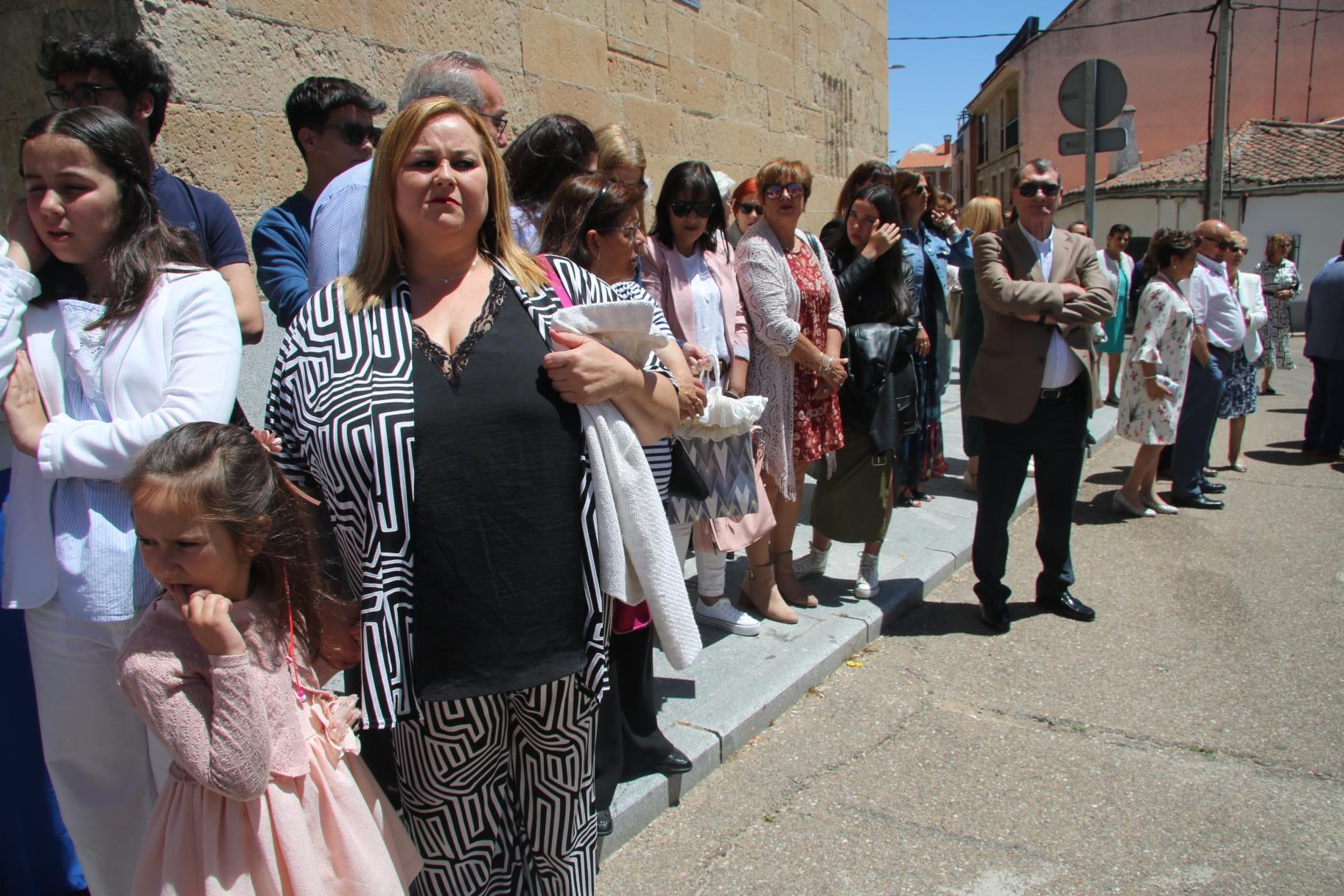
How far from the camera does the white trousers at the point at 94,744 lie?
2.01 meters

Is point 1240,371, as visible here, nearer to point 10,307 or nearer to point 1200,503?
point 1200,503

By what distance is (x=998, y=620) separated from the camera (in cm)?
452

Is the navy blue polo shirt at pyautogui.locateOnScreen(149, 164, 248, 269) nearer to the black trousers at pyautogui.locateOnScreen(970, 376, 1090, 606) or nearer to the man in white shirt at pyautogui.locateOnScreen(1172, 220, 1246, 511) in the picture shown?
the black trousers at pyautogui.locateOnScreen(970, 376, 1090, 606)

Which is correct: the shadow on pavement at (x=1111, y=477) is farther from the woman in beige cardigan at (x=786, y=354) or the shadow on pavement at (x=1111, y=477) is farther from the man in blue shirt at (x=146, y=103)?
the man in blue shirt at (x=146, y=103)

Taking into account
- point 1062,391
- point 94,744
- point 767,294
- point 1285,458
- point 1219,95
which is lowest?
point 1285,458

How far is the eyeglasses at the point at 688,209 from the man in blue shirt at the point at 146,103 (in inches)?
70.9

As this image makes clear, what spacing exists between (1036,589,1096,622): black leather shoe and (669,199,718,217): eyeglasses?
258 cm

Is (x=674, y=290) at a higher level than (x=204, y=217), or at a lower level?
lower

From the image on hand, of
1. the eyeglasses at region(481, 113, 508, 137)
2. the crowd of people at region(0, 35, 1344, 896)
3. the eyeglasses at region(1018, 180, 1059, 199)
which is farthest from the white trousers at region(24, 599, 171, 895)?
the eyeglasses at region(1018, 180, 1059, 199)

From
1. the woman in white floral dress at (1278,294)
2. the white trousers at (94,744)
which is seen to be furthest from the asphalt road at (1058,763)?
the woman in white floral dress at (1278,294)

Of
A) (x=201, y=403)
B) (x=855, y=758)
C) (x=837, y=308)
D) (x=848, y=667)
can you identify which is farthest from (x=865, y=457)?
(x=201, y=403)

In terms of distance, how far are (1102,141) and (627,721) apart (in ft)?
21.7

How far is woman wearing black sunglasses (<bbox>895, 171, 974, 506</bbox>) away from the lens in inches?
234

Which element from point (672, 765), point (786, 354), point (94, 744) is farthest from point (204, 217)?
point (786, 354)
